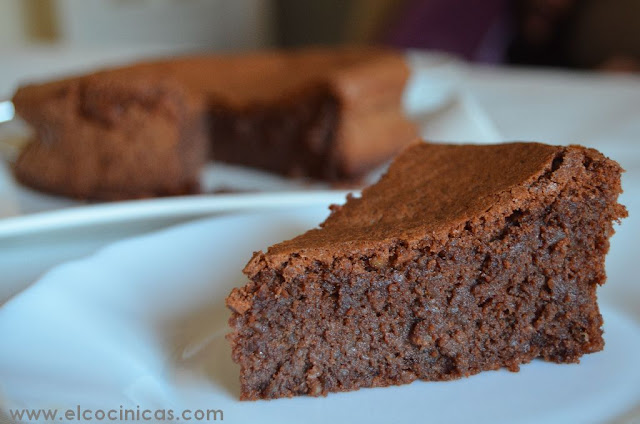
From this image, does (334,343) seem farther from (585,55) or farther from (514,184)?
(585,55)

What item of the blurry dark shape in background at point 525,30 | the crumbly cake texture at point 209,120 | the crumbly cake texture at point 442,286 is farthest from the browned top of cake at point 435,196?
the blurry dark shape in background at point 525,30

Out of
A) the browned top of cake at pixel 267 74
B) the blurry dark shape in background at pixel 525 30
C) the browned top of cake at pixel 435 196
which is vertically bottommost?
the browned top of cake at pixel 435 196

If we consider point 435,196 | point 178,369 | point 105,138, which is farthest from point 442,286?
point 105,138

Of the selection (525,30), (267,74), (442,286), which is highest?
(525,30)

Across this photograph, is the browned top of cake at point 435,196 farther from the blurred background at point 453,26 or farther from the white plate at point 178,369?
the blurred background at point 453,26

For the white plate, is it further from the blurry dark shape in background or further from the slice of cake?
the blurry dark shape in background

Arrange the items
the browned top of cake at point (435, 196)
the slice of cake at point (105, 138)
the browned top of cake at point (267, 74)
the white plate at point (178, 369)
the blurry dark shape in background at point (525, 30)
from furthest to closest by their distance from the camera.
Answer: the blurry dark shape in background at point (525, 30) → the browned top of cake at point (267, 74) → the slice of cake at point (105, 138) → the browned top of cake at point (435, 196) → the white plate at point (178, 369)

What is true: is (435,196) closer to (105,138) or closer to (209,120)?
(105,138)
